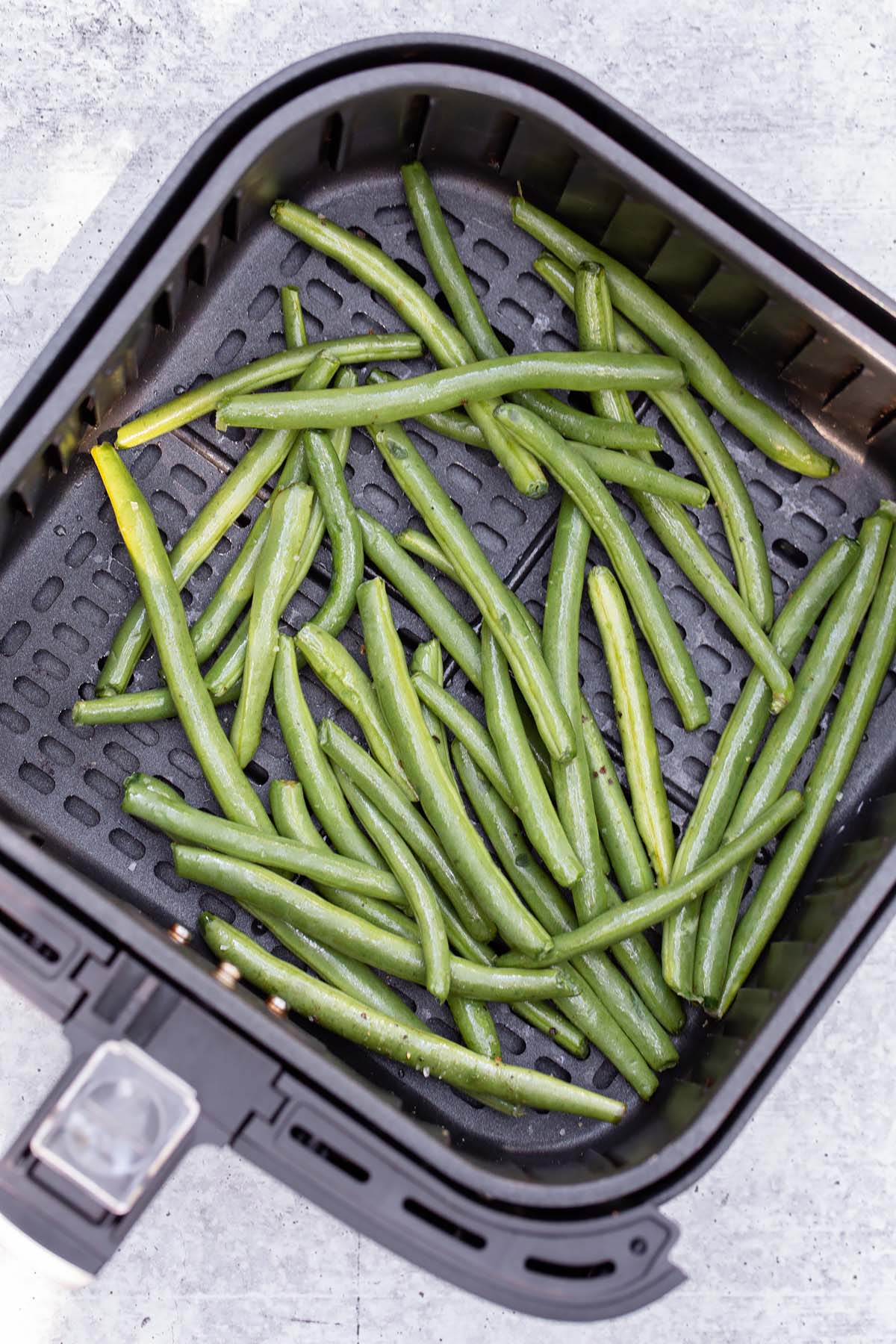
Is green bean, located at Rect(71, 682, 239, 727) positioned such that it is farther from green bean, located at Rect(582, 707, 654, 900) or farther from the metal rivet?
green bean, located at Rect(582, 707, 654, 900)

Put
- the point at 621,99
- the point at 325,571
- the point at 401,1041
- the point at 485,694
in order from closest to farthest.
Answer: the point at 401,1041 < the point at 485,694 < the point at 325,571 < the point at 621,99

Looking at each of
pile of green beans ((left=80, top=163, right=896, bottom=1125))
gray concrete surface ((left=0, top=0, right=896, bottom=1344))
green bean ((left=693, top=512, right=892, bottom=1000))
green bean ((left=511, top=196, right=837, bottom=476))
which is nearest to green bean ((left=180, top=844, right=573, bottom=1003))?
pile of green beans ((left=80, top=163, right=896, bottom=1125))

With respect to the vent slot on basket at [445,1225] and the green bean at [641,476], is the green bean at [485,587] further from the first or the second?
the vent slot on basket at [445,1225]

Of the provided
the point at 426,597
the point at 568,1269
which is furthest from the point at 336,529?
the point at 568,1269

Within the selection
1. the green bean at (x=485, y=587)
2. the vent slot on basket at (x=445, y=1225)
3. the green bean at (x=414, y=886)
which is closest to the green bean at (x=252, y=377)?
the green bean at (x=485, y=587)

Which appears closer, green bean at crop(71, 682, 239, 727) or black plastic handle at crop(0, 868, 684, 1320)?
black plastic handle at crop(0, 868, 684, 1320)

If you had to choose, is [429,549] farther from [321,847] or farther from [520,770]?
[321,847]
